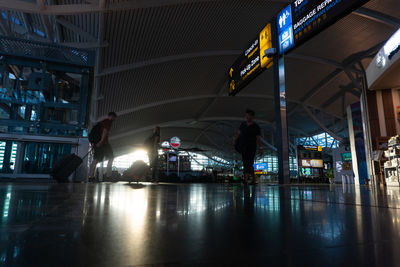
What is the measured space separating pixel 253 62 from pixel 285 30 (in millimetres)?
1659

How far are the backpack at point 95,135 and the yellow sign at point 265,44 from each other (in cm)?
515

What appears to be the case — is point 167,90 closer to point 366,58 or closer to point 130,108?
point 130,108

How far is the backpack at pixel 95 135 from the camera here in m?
5.54

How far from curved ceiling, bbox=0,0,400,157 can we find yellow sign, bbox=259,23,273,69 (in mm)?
7946

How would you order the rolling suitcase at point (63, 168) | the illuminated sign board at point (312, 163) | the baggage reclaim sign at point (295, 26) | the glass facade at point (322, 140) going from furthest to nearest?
the glass facade at point (322, 140) < the illuminated sign board at point (312, 163) < the baggage reclaim sign at point (295, 26) < the rolling suitcase at point (63, 168)

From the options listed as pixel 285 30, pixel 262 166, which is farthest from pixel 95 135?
pixel 262 166

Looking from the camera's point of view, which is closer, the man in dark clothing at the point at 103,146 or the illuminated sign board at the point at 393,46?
the man in dark clothing at the point at 103,146

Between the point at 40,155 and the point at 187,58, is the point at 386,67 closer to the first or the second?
the point at 40,155

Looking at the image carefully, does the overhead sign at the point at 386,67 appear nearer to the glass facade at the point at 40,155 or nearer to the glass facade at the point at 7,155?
the glass facade at the point at 40,155

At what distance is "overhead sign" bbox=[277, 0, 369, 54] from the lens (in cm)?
539

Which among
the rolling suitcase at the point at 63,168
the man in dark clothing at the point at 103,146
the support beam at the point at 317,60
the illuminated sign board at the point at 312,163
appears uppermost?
the support beam at the point at 317,60

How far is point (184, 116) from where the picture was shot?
109ft

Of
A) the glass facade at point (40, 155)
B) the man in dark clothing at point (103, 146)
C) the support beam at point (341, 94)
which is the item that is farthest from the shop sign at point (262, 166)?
the glass facade at point (40, 155)

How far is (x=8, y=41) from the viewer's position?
299 inches
